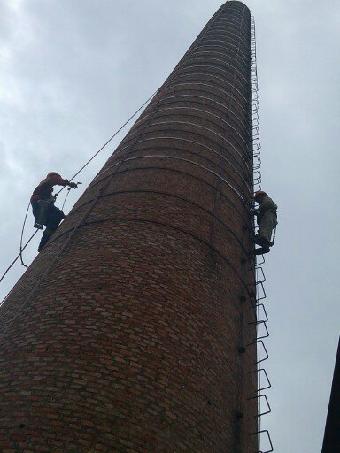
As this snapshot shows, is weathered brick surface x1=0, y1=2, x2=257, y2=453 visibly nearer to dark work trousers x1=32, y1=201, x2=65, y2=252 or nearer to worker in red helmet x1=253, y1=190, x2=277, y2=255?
worker in red helmet x1=253, y1=190, x2=277, y2=255

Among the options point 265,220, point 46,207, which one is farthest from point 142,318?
point 265,220

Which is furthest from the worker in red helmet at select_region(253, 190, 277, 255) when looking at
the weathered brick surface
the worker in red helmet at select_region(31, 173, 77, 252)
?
the worker in red helmet at select_region(31, 173, 77, 252)

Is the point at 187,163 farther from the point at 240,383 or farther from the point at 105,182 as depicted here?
the point at 240,383

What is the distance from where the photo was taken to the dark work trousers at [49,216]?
9.71 m

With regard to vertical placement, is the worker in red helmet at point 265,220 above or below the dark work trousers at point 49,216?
above

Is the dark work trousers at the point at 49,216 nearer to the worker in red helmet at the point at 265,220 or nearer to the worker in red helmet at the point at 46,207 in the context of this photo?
the worker in red helmet at the point at 46,207

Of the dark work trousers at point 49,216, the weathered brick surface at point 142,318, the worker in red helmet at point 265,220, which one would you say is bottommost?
the weathered brick surface at point 142,318

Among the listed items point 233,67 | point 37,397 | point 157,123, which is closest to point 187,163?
point 157,123

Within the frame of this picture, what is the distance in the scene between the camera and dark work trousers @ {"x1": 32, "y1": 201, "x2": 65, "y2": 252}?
9.71m

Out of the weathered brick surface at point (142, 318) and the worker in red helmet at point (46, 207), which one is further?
the worker in red helmet at point (46, 207)

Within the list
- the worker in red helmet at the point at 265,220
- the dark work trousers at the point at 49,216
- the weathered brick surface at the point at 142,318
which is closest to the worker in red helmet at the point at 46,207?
the dark work trousers at the point at 49,216

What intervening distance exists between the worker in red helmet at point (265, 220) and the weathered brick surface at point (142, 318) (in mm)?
296

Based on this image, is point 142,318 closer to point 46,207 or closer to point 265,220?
point 46,207

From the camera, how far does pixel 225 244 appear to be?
8195 mm
